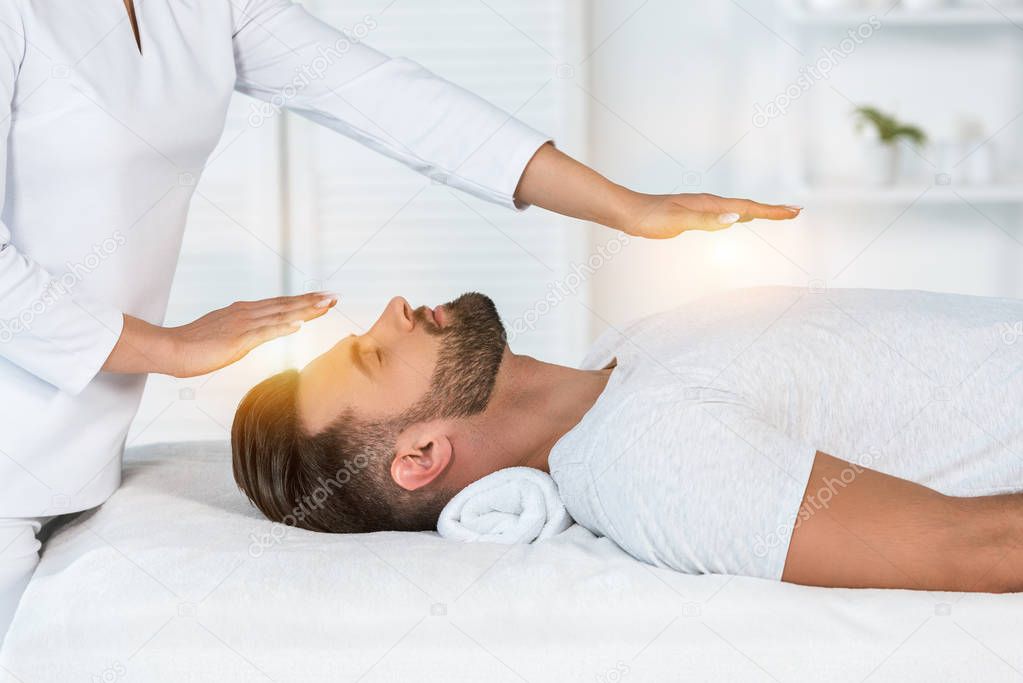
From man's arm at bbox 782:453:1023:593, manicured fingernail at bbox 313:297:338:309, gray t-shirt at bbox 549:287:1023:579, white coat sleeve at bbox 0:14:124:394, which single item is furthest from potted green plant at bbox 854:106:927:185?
white coat sleeve at bbox 0:14:124:394

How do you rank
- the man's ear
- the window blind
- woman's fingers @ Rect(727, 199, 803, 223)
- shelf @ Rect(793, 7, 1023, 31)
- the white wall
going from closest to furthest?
1. woman's fingers @ Rect(727, 199, 803, 223)
2. the man's ear
3. shelf @ Rect(793, 7, 1023, 31)
4. the white wall
5. the window blind

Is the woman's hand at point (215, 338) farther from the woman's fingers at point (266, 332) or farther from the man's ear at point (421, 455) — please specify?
the man's ear at point (421, 455)

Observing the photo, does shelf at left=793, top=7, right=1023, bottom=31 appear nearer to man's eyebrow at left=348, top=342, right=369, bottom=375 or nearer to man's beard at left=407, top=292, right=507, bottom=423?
man's beard at left=407, top=292, right=507, bottom=423

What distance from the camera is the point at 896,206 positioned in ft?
9.56

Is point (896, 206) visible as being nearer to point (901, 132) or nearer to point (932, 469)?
point (901, 132)

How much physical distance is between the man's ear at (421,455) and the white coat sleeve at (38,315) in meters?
0.38

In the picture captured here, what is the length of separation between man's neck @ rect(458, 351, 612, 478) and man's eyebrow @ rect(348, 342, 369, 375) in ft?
0.53

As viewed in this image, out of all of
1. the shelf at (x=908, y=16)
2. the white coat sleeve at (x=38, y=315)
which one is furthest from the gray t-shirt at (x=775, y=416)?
the shelf at (x=908, y=16)

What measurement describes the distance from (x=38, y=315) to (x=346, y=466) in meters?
0.42

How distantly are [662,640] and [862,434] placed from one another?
1.28 ft

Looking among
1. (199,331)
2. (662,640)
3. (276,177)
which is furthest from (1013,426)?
(276,177)

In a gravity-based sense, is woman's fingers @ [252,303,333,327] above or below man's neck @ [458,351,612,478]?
above

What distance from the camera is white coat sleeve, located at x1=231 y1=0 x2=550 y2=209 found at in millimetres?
1364

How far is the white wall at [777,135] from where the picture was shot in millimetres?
2865
